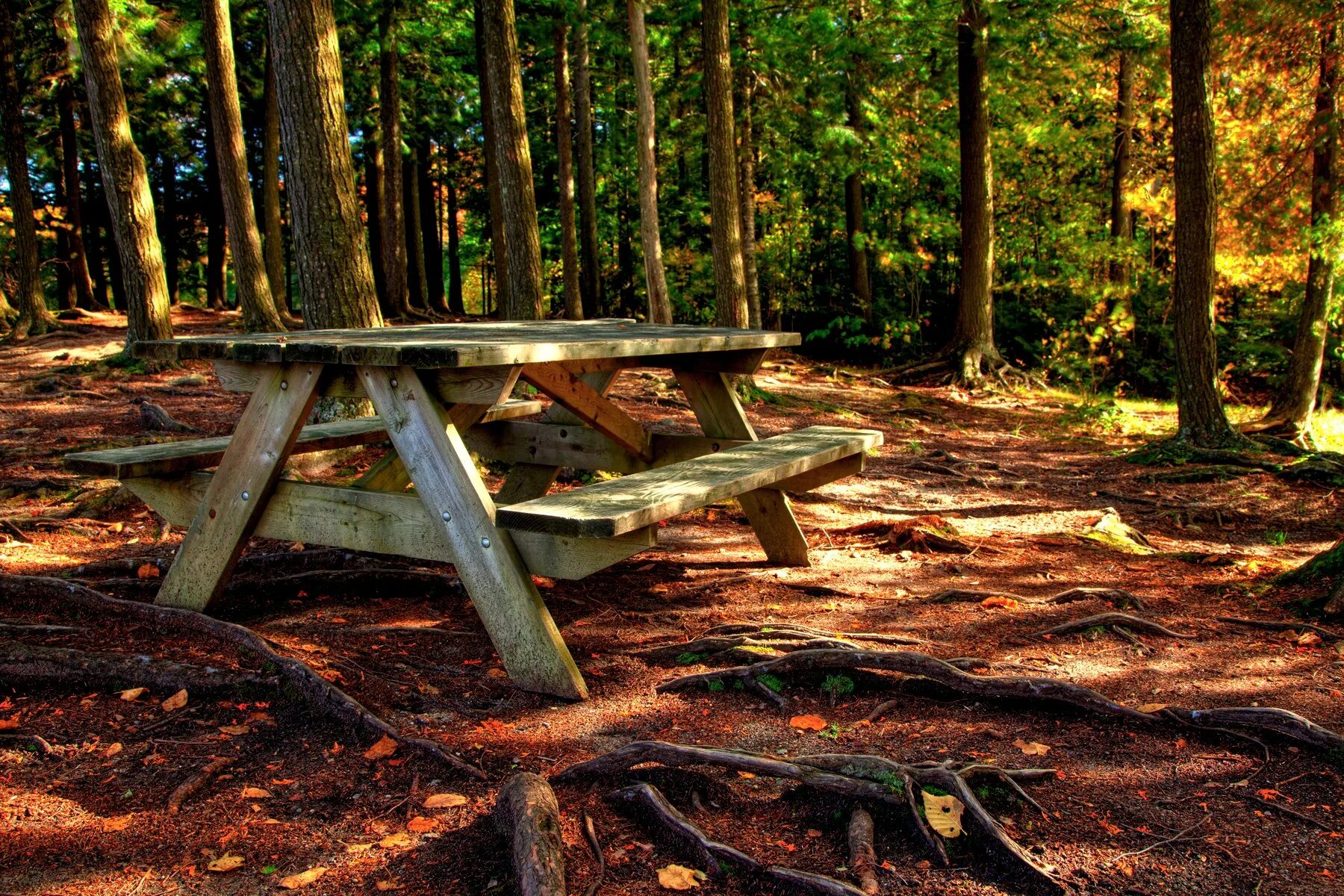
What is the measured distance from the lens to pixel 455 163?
1171 inches

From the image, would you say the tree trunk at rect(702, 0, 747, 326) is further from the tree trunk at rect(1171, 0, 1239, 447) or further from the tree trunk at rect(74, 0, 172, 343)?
the tree trunk at rect(74, 0, 172, 343)

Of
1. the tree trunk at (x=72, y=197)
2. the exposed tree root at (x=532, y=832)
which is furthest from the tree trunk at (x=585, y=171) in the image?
the exposed tree root at (x=532, y=832)

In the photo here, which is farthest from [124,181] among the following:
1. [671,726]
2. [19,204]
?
[671,726]

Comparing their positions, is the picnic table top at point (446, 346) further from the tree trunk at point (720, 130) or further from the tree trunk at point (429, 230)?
the tree trunk at point (429, 230)

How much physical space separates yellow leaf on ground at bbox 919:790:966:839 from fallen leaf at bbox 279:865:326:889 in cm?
147

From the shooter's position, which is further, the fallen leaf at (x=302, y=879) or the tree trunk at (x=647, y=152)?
the tree trunk at (x=647, y=152)

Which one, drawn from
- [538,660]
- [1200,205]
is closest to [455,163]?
[1200,205]

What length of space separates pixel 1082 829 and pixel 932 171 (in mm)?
18068

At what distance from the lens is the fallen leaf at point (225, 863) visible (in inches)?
Answer: 84.3

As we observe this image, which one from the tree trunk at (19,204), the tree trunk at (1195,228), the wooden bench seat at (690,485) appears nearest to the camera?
the wooden bench seat at (690,485)

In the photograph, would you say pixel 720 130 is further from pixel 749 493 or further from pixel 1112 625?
pixel 1112 625

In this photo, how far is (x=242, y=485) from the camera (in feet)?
12.0

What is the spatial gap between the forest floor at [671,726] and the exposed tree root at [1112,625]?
92 millimetres

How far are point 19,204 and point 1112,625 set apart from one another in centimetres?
1854
